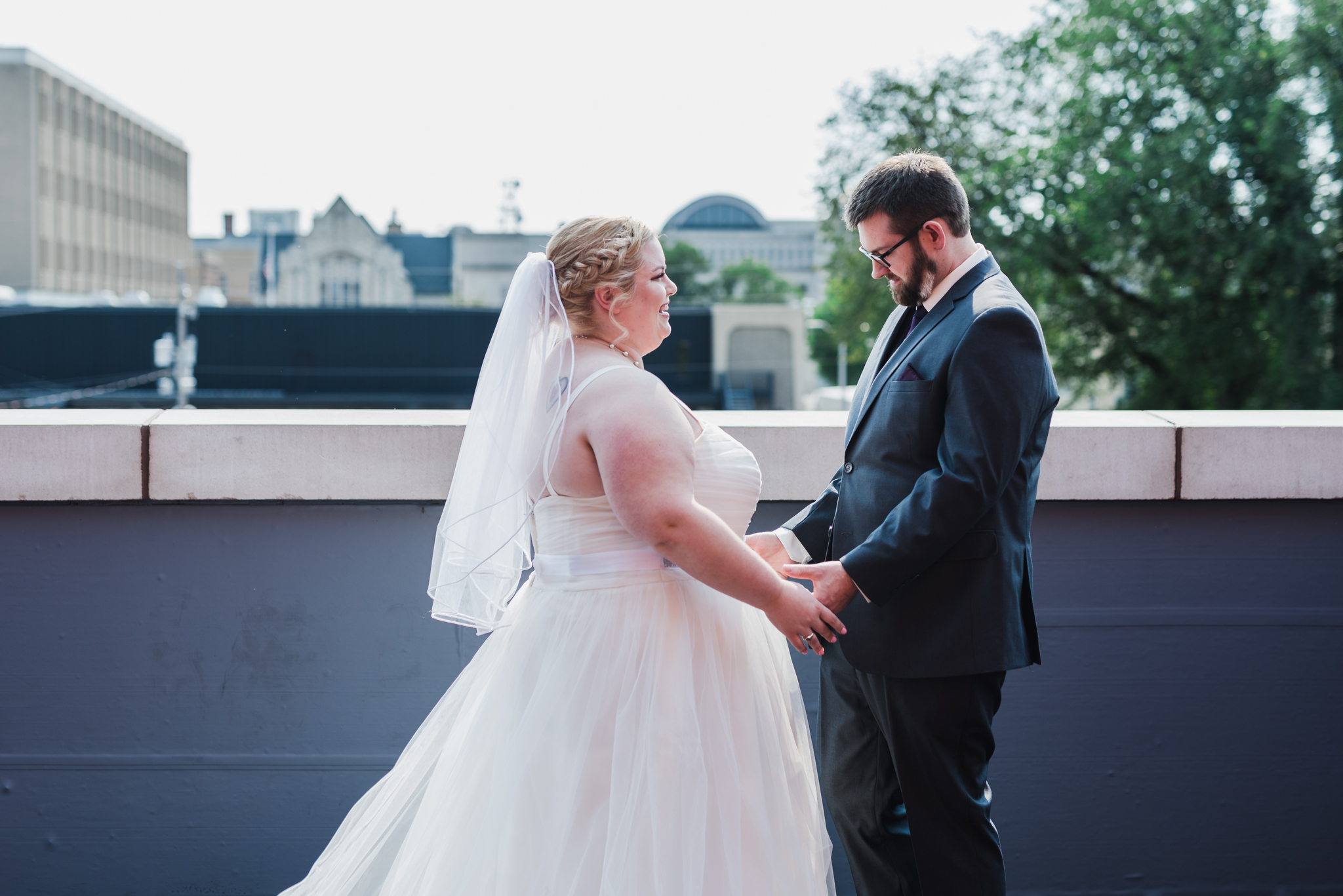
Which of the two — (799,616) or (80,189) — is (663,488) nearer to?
(799,616)

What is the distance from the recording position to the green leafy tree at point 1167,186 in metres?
17.9

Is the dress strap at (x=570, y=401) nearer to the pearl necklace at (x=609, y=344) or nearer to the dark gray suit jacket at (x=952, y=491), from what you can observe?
the pearl necklace at (x=609, y=344)

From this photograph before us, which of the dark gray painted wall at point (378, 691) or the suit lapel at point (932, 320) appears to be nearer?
the suit lapel at point (932, 320)

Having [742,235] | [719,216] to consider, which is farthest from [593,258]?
[742,235]

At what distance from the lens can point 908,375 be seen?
237 centimetres

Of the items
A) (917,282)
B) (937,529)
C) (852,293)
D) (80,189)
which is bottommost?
(937,529)

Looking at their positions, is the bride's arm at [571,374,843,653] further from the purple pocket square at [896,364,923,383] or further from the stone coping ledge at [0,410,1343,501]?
the stone coping ledge at [0,410,1343,501]

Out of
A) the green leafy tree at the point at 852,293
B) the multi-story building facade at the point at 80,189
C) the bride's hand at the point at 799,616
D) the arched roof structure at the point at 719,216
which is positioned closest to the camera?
the bride's hand at the point at 799,616

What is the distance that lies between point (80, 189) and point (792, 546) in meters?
83.7

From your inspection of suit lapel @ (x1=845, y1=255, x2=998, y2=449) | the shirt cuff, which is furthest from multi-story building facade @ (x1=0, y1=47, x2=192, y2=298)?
suit lapel @ (x1=845, y1=255, x2=998, y2=449)

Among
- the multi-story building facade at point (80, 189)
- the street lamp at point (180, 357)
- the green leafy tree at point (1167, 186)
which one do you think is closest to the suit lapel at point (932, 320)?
the green leafy tree at point (1167, 186)

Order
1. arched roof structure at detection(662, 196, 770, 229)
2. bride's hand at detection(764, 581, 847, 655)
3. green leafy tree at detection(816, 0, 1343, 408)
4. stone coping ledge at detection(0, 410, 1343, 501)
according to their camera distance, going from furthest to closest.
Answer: arched roof structure at detection(662, 196, 770, 229)
green leafy tree at detection(816, 0, 1343, 408)
stone coping ledge at detection(0, 410, 1343, 501)
bride's hand at detection(764, 581, 847, 655)

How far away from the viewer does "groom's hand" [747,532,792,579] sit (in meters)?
2.70

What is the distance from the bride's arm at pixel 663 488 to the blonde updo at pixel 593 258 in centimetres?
24
